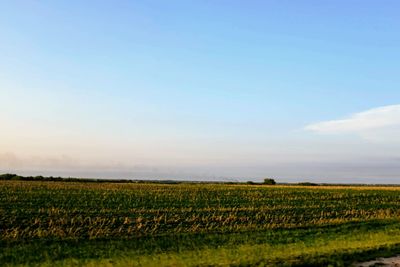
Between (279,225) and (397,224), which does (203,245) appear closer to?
(279,225)

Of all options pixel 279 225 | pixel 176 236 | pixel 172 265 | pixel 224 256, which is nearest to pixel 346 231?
pixel 279 225

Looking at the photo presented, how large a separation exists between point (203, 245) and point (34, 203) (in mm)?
22299

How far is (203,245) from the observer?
66.2ft

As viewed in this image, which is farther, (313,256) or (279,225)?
(279,225)

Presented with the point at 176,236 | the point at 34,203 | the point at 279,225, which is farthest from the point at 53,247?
the point at 34,203

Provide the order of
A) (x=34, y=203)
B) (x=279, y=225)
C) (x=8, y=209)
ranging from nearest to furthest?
(x=279, y=225)
(x=8, y=209)
(x=34, y=203)

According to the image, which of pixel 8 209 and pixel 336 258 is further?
pixel 8 209

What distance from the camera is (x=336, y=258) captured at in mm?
15789

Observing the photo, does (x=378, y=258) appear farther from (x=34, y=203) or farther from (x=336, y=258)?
(x=34, y=203)

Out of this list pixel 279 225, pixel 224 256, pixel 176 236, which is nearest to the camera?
pixel 224 256

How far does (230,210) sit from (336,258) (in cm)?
2253

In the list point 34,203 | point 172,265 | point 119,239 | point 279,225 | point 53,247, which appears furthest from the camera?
point 34,203

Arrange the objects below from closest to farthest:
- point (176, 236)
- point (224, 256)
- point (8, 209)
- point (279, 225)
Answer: point (224, 256), point (176, 236), point (279, 225), point (8, 209)

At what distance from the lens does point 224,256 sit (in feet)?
55.2
